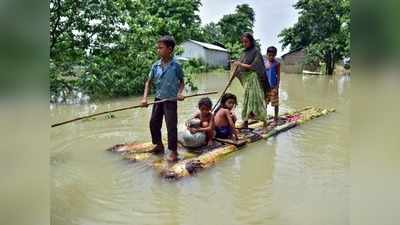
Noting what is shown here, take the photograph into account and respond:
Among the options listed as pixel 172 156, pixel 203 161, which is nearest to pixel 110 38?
pixel 172 156

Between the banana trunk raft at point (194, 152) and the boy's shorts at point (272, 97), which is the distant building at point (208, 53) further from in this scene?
the banana trunk raft at point (194, 152)

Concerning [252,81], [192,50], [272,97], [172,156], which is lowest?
[172,156]

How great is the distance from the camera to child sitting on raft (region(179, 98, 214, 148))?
281cm

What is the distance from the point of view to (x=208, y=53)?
10.1ft

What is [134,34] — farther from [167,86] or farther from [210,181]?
[210,181]

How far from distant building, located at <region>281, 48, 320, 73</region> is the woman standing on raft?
0.19 metres

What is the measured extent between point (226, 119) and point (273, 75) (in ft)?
1.89

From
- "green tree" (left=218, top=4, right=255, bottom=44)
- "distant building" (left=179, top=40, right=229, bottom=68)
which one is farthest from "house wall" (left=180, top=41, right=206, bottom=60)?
"green tree" (left=218, top=4, right=255, bottom=44)

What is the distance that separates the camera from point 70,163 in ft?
8.85
